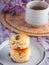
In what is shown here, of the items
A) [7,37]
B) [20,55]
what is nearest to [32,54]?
[20,55]

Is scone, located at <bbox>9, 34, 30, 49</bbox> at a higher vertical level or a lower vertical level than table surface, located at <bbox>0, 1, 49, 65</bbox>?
higher

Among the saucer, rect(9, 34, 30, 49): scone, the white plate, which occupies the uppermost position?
rect(9, 34, 30, 49): scone

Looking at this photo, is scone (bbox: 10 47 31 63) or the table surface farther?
the table surface

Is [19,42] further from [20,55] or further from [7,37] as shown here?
[7,37]

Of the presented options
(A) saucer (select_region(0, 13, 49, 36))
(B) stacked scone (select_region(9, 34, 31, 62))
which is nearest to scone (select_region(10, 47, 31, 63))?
(B) stacked scone (select_region(9, 34, 31, 62))

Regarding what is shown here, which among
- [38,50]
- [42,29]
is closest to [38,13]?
[42,29]

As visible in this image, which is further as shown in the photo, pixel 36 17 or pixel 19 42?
pixel 36 17

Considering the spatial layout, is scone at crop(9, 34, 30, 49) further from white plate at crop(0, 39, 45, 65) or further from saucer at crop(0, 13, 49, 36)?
saucer at crop(0, 13, 49, 36)

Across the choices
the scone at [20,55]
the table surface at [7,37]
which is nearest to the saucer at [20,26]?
the table surface at [7,37]
